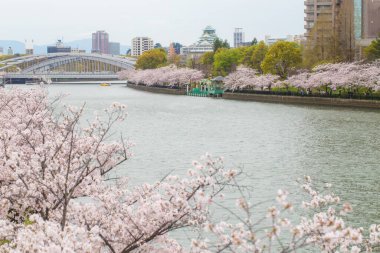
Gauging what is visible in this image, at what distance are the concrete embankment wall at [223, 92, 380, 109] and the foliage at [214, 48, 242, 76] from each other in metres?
14.2

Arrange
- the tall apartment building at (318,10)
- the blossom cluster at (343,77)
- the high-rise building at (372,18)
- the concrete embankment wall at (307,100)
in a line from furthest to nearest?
the tall apartment building at (318,10) → the high-rise building at (372,18) → the blossom cluster at (343,77) → the concrete embankment wall at (307,100)

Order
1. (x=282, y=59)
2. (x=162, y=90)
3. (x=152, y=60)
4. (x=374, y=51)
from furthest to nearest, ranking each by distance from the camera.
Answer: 1. (x=152, y=60)
2. (x=162, y=90)
3. (x=282, y=59)
4. (x=374, y=51)

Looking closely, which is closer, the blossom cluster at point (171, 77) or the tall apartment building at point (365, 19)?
the tall apartment building at point (365, 19)

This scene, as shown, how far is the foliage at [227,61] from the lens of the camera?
72.7 m

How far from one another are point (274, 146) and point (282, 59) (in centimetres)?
3189

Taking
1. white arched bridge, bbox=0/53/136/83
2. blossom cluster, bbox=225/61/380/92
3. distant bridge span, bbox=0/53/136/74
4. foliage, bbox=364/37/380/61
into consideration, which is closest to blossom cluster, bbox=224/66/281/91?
blossom cluster, bbox=225/61/380/92

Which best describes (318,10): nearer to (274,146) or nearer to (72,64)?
(274,146)

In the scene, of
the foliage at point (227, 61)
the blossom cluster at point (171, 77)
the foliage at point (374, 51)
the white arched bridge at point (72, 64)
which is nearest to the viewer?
the foliage at point (374, 51)

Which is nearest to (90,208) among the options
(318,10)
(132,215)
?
(132,215)

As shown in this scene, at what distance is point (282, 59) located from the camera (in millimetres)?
54312

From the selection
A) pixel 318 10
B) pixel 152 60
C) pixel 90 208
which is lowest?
pixel 90 208

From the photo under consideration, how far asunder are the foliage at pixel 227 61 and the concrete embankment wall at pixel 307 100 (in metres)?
14.2

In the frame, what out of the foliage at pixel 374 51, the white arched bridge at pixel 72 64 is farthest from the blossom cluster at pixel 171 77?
the white arched bridge at pixel 72 64

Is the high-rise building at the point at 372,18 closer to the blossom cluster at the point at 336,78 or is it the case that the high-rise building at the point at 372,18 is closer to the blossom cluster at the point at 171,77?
the blossom cluster at the point at 336,78
